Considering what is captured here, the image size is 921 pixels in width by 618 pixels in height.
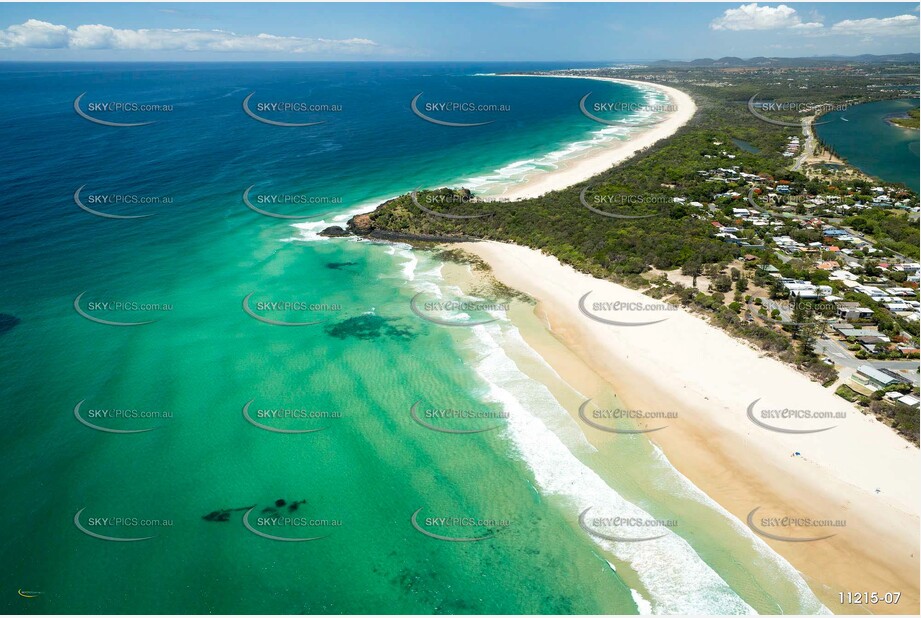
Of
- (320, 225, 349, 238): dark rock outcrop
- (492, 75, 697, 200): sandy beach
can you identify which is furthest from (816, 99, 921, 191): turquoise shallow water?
(320, 225, 349, 238): dark rock outcrop

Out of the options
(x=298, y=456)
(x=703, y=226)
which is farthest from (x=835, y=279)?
(x=298, y=456)

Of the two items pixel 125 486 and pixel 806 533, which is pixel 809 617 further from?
pixel 125 486

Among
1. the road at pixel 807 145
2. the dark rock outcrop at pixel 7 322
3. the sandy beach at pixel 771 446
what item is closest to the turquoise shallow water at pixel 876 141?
the road at pixel 807 145

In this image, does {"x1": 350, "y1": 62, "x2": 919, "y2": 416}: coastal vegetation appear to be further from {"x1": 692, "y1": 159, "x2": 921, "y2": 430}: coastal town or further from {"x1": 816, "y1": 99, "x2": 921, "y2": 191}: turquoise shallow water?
{"x1": 816, "y1": 99, "x2": 921, "y2": 191}: turquoise shallow water

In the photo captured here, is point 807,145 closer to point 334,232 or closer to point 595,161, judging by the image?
point 595,161

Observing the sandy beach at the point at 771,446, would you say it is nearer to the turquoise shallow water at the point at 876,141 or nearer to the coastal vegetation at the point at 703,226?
the coastal vegetation at the point at 703,226

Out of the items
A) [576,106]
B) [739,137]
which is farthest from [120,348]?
[576,106]
